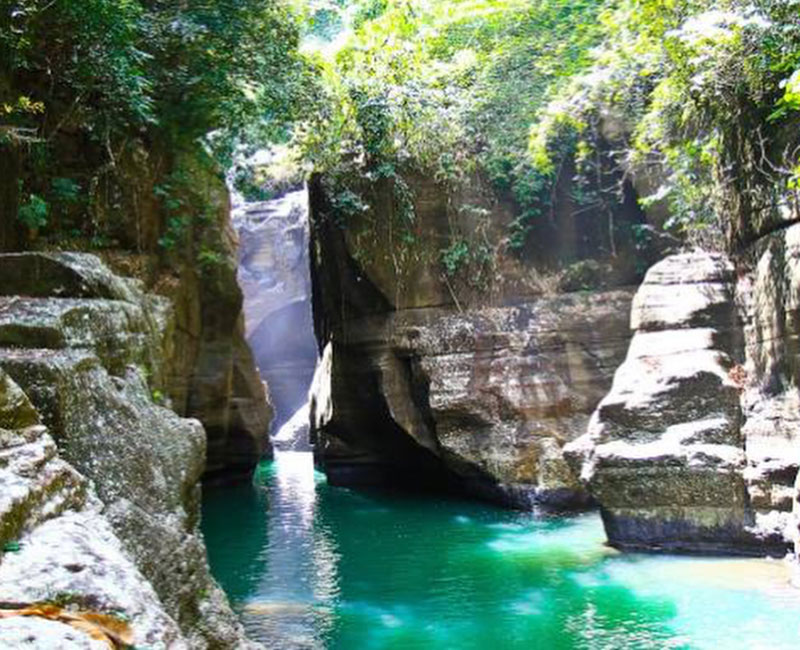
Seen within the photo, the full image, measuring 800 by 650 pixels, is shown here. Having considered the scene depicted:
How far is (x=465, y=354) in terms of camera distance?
14.5 m

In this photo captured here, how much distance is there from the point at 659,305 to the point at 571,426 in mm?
3860

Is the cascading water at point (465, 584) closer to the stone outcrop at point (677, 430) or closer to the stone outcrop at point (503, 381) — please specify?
the stone outcrop at point (677, 430)

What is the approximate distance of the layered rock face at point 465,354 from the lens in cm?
1383

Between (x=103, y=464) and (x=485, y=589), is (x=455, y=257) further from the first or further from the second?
(x=103, y=464)

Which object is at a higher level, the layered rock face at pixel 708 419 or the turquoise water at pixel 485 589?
the layered rock face at pixel 708 419

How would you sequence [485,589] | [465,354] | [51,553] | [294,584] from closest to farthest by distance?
[51,553] → [485,589] → [294,584] → [465,354]

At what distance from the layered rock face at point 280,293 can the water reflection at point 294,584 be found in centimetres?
1291

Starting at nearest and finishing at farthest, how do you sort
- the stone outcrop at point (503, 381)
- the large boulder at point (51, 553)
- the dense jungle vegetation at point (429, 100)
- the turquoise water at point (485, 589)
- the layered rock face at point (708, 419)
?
1. the large boulder at point (51, 553)
2. the turquoise water at point (485, 589)
3. the layered rock face at point (708, 419)
4. the dense jungle vegetation at point (429, 100)
5. the stone outcrop at point (503, 381)

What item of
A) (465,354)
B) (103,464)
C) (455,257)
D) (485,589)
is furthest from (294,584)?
(455,257)

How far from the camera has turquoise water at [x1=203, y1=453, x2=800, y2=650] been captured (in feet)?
23.5

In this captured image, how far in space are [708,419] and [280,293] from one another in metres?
22.4

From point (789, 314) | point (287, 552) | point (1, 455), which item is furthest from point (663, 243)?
point (1, 455)

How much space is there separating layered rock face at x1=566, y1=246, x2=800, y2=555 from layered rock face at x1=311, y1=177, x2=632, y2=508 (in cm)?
347

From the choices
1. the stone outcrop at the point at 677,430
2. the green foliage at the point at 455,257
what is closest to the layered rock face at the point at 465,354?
the green foliage at the point at 455,257
